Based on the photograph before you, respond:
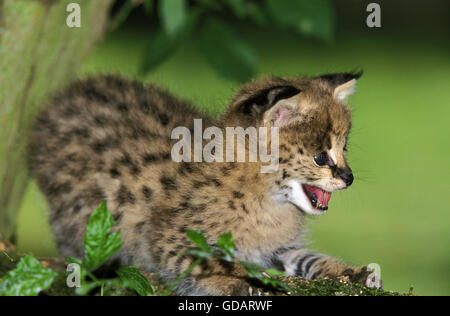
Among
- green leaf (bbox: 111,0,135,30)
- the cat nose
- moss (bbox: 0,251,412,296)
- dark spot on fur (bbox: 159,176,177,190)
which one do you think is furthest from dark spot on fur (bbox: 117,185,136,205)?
green leaf (bbox: 111,0,135,30)

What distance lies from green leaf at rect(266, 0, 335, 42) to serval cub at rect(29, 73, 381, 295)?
0.32 meters

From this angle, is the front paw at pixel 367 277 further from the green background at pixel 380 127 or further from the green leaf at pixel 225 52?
the green leaf at pixel 225 52

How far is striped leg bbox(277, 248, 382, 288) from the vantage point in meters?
3.81

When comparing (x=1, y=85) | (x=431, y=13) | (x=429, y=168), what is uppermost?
(x=431, y=13)

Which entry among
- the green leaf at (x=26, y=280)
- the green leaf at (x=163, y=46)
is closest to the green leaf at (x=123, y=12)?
the green leaf at (x=163, y=46)

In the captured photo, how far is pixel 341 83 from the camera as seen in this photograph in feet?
13.3

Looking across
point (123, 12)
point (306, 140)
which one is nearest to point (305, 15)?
point (306, 140)

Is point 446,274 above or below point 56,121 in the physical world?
below

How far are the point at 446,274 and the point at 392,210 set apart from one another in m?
1.15

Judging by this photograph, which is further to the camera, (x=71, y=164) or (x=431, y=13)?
(x=431, y=13)

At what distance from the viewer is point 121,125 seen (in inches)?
174
